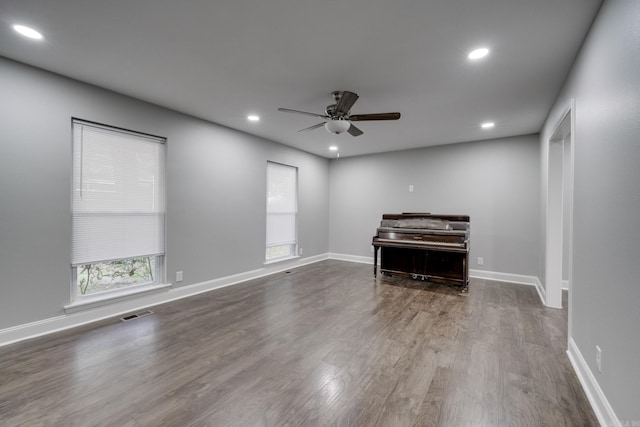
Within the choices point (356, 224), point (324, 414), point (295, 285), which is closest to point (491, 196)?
point (356, 224)

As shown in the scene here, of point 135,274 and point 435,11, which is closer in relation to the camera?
point 435,11

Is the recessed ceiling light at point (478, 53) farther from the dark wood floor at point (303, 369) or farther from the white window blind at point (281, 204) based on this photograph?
the white window blind at point (281, 204)

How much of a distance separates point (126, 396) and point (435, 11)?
3.20m

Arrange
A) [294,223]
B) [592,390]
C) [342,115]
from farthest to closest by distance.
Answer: [294,223]
[342,115]
[592,390]

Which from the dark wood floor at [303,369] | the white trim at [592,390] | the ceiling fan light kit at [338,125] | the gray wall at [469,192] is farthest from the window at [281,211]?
the white trim at [592,390]

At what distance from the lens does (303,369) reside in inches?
82.2

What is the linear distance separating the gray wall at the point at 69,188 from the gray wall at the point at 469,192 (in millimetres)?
2381

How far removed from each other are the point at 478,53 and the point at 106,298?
439cm

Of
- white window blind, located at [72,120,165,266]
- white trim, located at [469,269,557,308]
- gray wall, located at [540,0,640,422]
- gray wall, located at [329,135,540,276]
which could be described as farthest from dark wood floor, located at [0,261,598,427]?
gray wall, located at [329,135,540,276]

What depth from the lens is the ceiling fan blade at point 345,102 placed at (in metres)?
2.68

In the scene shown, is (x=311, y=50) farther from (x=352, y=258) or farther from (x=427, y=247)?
(x=352, y=258)

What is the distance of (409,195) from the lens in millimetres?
5742

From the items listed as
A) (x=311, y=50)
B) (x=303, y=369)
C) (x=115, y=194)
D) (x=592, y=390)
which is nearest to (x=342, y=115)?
(x=311, y=50)

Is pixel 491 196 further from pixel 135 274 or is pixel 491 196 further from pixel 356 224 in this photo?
pixel 135 274
